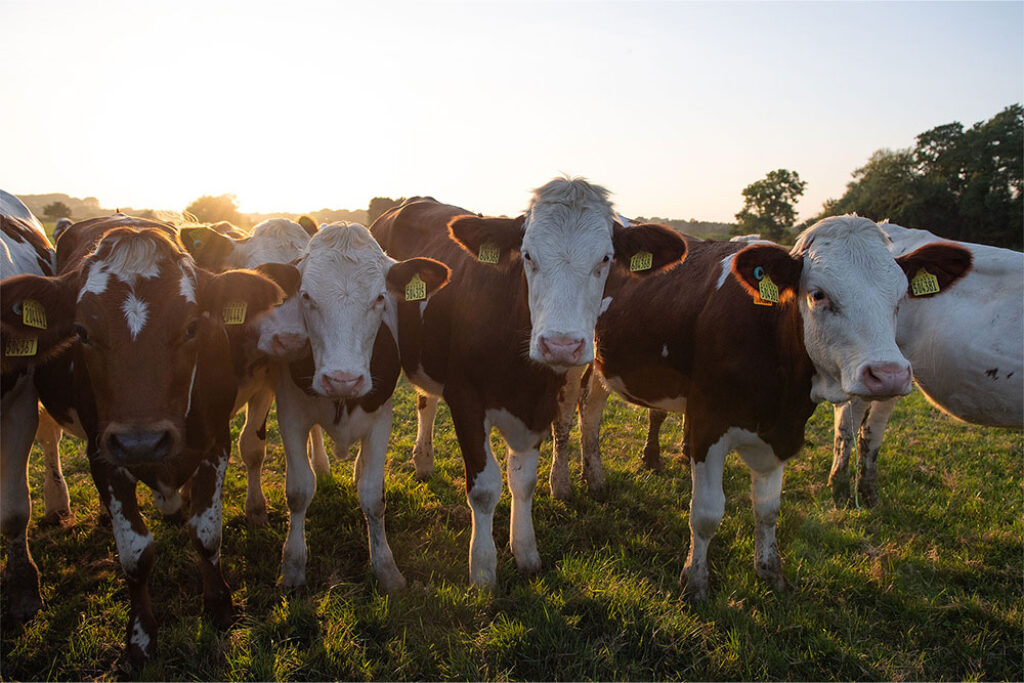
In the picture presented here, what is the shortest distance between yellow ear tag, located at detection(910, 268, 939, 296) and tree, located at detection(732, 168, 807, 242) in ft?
164

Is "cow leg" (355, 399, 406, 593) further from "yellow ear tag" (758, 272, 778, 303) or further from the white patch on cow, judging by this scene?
"yellow ear tag" (758, 272, 778, 303)

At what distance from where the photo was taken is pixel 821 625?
3.59 m

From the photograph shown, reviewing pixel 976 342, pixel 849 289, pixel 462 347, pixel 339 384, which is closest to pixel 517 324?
pixel 462 347

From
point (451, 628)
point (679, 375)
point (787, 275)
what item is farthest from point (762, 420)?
point (451, 628)

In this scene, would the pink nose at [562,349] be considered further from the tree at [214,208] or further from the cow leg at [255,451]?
the tree at [214,208]

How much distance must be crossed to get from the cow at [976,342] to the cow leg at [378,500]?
369 centimetres

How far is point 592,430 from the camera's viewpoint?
18.8 ft

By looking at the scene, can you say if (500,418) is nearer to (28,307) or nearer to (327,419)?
(327,419)

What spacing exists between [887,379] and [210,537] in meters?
3.93

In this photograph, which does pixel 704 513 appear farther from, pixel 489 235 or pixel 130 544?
pixel 130 544

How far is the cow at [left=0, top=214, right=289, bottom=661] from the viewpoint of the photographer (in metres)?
2.84

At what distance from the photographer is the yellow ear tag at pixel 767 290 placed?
11.3ft

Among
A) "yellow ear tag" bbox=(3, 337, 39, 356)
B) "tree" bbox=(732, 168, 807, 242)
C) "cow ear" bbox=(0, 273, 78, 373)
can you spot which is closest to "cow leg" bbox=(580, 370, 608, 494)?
"cow ear" bbox=(0, 273, 78, 373)

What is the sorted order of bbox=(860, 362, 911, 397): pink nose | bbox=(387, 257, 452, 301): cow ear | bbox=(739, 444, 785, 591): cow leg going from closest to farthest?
bbox=(860, 362, 911, 397): pink nose
bbox=(387, 257, 452, 301): cow ear
bbox=(739, 444, 785, 591): cow leg
